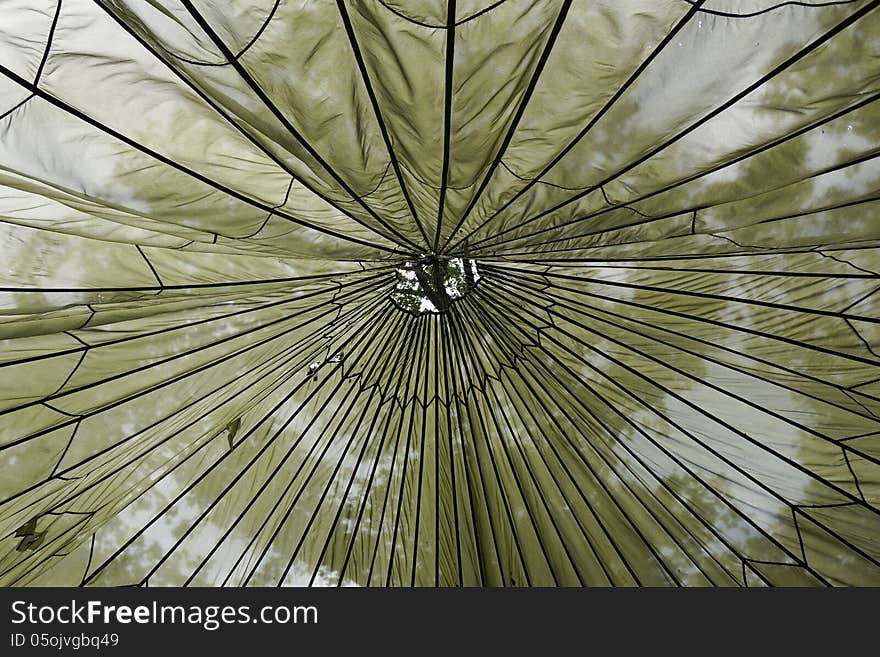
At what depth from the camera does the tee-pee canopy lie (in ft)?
7.63

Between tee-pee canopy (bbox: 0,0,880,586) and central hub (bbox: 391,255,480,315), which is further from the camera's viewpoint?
central hub (bbox: 391,255,480,315)

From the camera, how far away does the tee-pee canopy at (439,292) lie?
2.33m

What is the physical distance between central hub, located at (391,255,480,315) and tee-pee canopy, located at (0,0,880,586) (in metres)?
0.02

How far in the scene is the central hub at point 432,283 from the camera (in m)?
3.86

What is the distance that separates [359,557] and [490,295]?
218 cm

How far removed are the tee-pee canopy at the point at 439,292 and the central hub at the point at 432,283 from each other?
0.02 m

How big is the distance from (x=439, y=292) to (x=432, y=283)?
→ 0.30 ft

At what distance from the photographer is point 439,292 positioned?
13.1 feet

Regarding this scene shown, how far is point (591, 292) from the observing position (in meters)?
3.96

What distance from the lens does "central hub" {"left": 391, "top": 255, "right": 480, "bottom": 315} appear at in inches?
152

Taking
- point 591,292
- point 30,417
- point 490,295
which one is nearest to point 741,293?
point 591,292

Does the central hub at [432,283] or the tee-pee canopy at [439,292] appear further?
the central hub at [432,283]
